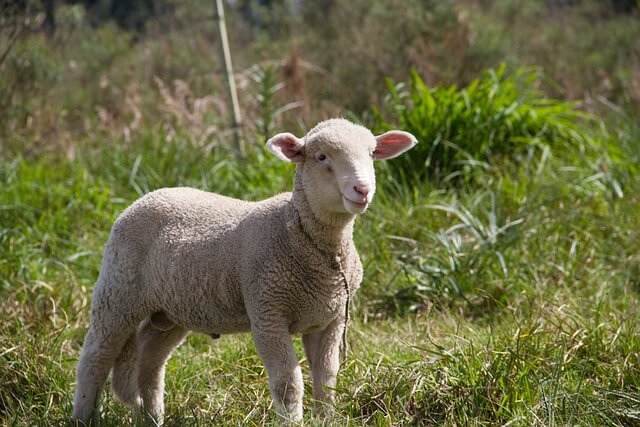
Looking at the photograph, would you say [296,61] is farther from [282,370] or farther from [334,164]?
[282,370]

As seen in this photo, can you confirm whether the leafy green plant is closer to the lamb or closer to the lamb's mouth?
the lamb

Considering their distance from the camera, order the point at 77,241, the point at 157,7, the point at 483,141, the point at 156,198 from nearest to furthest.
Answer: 1. the point at 156,198
2. the point at 77,241
3. the point at 483,141
4. the point at 157,7

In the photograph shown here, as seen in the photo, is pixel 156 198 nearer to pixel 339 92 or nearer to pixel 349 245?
pixel 349 245

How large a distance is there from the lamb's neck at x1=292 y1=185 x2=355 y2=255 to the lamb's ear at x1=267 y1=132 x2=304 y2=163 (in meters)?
0.15

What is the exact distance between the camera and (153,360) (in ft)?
13.1

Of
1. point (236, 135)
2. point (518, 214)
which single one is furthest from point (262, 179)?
point (518, 214)

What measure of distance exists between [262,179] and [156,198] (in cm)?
266

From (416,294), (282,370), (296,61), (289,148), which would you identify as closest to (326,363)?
(282,370)

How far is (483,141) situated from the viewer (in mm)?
6387

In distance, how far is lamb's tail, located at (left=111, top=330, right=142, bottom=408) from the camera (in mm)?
3951

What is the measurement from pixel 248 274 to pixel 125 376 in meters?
1.06

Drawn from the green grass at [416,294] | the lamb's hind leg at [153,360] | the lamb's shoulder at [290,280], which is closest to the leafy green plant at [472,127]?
the green grass at [416,294]

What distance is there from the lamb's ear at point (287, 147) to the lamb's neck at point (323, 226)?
0.15 metres

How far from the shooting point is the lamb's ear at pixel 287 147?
3275 millimetres
